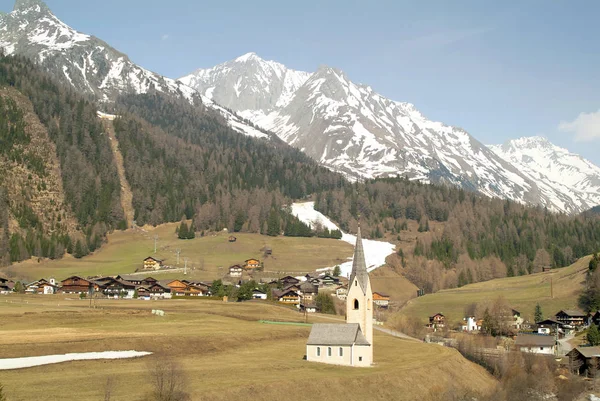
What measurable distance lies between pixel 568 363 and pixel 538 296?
222 feet

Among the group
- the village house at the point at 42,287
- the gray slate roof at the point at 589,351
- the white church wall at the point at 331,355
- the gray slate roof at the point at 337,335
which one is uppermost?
the village house at the point at 42,287

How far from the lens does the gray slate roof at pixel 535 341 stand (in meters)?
119

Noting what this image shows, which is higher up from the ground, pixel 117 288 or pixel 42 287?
pixel 117 288

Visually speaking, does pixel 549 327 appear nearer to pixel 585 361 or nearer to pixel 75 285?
pixel 585 361

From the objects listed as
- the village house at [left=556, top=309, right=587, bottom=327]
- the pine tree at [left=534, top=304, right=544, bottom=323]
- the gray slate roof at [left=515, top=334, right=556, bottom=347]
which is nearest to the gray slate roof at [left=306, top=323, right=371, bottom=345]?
the gray slate roof at [left=515, top=334, right=556, bottom=347]

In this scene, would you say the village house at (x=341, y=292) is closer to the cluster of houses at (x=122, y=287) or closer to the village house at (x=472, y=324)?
the village house at (x=472, y=324)

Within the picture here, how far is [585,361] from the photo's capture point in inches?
4038

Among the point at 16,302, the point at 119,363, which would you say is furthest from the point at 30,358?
the point at 16,302

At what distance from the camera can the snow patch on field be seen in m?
64.7

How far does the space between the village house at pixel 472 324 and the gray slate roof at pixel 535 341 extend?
31.4m

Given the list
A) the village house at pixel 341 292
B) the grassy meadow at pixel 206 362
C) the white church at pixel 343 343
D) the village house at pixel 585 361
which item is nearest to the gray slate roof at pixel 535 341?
the village house at pixel 585 361

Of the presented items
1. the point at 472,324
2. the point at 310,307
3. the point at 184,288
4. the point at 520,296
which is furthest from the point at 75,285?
the point at 520,296

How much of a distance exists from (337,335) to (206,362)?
17094 millimetres

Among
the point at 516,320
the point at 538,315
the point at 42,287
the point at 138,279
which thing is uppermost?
the point at 138,279
